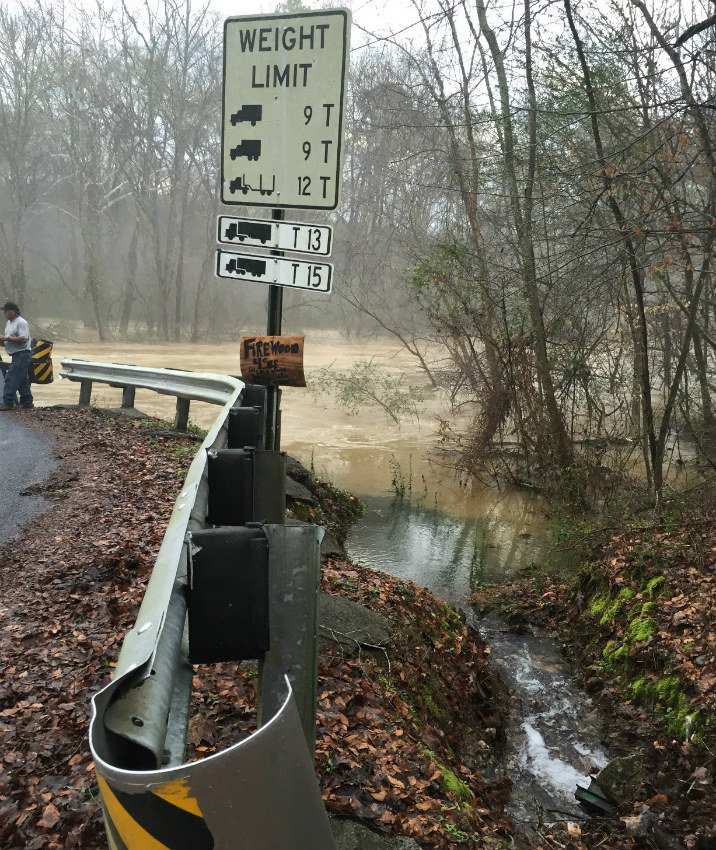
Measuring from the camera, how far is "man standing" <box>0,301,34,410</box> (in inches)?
477

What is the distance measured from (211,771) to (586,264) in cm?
1159

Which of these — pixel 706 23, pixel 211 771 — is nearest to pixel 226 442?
pixel 211 771

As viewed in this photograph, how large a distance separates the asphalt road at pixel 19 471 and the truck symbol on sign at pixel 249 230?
3150 mm

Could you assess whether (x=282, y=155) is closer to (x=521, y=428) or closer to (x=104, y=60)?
(x=521, y=428)

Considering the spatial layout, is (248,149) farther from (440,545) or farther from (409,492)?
(409,492)

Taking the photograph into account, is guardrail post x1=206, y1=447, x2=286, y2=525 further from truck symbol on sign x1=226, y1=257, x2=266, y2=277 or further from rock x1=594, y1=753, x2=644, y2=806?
rock x1=594, y1=753, x2=644, y2=806

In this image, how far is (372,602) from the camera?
19.1ft

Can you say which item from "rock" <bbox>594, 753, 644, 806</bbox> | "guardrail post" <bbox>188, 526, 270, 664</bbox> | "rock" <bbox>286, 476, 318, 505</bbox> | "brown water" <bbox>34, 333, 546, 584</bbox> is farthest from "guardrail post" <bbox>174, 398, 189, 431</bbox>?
"guardrail post" <bbox>188, 526, 270, 664</bbox>

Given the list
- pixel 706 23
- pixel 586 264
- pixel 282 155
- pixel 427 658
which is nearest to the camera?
pixel 282 155

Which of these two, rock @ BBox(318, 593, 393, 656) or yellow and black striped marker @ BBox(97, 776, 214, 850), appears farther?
rock @ BBox(318, 593, 393, 656)

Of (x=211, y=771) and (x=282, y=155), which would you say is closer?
(x=211, y=771)

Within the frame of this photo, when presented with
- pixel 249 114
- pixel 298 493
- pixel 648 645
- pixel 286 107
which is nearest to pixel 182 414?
pixel 298 493

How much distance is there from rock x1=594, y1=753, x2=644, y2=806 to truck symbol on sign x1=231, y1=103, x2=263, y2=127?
184 inches

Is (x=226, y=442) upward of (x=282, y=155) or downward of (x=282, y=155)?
downward
